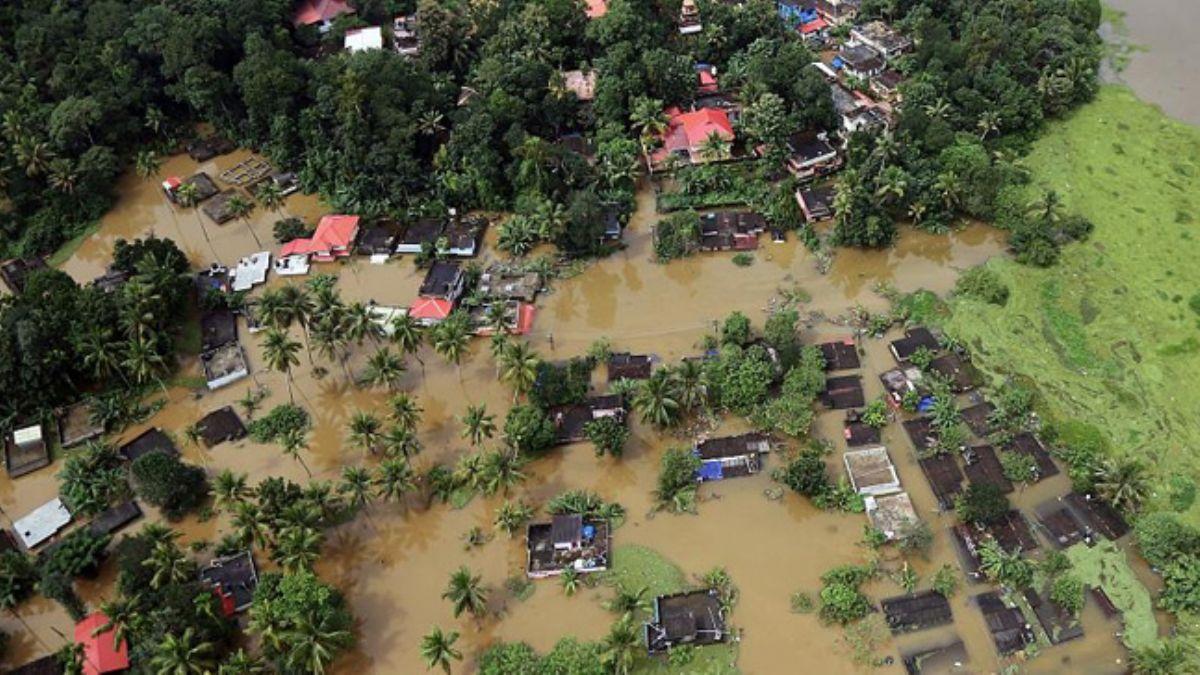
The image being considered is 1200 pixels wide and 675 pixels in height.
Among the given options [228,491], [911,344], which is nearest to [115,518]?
[228,491]

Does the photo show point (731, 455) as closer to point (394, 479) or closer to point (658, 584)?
point (658, 584)

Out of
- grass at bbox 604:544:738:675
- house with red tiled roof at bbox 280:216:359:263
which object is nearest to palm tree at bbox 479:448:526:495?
grass at bbox 604:544:738:675

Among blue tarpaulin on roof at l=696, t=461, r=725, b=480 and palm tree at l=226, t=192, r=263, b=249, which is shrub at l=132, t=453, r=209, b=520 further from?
blue tarpaulin on roof at l=696, t=461, r=725, b=480

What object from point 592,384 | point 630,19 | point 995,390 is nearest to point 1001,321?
point 995,390

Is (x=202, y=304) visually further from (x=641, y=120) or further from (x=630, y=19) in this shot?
(x=630, y=19)

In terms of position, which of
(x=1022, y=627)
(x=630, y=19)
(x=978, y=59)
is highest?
(x=630, y=19)

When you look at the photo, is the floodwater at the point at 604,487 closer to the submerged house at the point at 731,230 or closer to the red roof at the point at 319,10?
the submerged house at the point at 731,230
